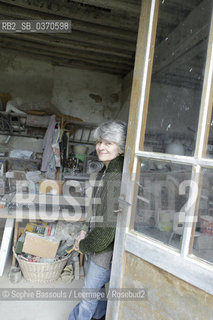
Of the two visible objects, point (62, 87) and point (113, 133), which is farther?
point (62, 87)

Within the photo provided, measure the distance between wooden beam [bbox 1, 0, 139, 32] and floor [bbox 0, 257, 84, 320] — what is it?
10.0ft

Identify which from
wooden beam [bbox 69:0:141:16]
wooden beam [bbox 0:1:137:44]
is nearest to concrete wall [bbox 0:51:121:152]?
wooden beam [bbox 0:1:137:44]

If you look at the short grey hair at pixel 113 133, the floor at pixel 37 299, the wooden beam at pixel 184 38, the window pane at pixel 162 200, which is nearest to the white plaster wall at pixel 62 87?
the floor at pixel 37 299

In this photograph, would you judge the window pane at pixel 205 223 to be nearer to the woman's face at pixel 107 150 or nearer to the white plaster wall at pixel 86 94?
the woman's face at pixel 107 150

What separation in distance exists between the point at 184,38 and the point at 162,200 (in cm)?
86

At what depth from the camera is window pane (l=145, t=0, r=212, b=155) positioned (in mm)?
1180

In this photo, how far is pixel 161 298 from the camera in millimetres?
1198

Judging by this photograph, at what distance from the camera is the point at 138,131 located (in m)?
1.37

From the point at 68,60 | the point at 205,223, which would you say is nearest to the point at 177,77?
the point at 205,223

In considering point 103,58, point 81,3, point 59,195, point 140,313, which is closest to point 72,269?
point 59,195

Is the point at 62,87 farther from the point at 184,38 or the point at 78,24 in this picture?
the point at 184,38

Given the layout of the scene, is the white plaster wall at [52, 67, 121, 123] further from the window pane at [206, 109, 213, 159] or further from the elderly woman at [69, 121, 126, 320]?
the window pane at [206, 109, 213, 159]

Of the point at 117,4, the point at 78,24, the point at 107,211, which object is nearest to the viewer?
the point at 107,211

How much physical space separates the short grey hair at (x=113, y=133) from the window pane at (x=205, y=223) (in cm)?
64
